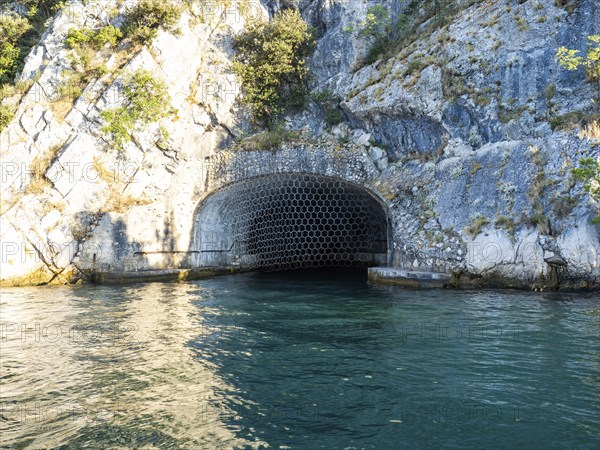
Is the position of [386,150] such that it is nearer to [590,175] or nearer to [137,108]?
[590,175]

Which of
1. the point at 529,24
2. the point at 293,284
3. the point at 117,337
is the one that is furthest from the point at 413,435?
the point at 529,24

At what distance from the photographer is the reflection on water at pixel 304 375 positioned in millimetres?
6406

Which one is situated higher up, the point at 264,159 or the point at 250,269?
the point at 264,159

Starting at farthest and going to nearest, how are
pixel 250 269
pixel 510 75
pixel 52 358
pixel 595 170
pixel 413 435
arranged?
pixel 250 269, pixel 510 75, pixel 595 170, pixel 52 358, pixel 413 435

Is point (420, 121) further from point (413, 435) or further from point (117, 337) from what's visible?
point (413, 435)

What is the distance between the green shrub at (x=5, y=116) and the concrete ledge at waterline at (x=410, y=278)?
61.5 feet

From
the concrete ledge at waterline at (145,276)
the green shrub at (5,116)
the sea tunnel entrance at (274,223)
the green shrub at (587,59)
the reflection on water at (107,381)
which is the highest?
→ the green shrub at (587,59)

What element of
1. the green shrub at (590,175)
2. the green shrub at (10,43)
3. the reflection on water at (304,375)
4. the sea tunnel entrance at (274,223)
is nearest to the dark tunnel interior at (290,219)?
the sea tunnel entrance at (274,223)

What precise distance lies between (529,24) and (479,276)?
458 inches

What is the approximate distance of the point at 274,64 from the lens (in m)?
27.1

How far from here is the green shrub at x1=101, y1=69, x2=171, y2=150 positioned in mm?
23969

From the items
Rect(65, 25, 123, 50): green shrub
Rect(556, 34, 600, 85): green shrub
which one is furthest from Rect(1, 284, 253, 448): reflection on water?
Rect(556, 34, 600, 85): green shrub

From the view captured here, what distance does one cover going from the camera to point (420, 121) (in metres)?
22.7

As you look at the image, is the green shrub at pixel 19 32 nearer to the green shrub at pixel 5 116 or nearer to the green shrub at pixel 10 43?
the green shrub at pixel 10 43
